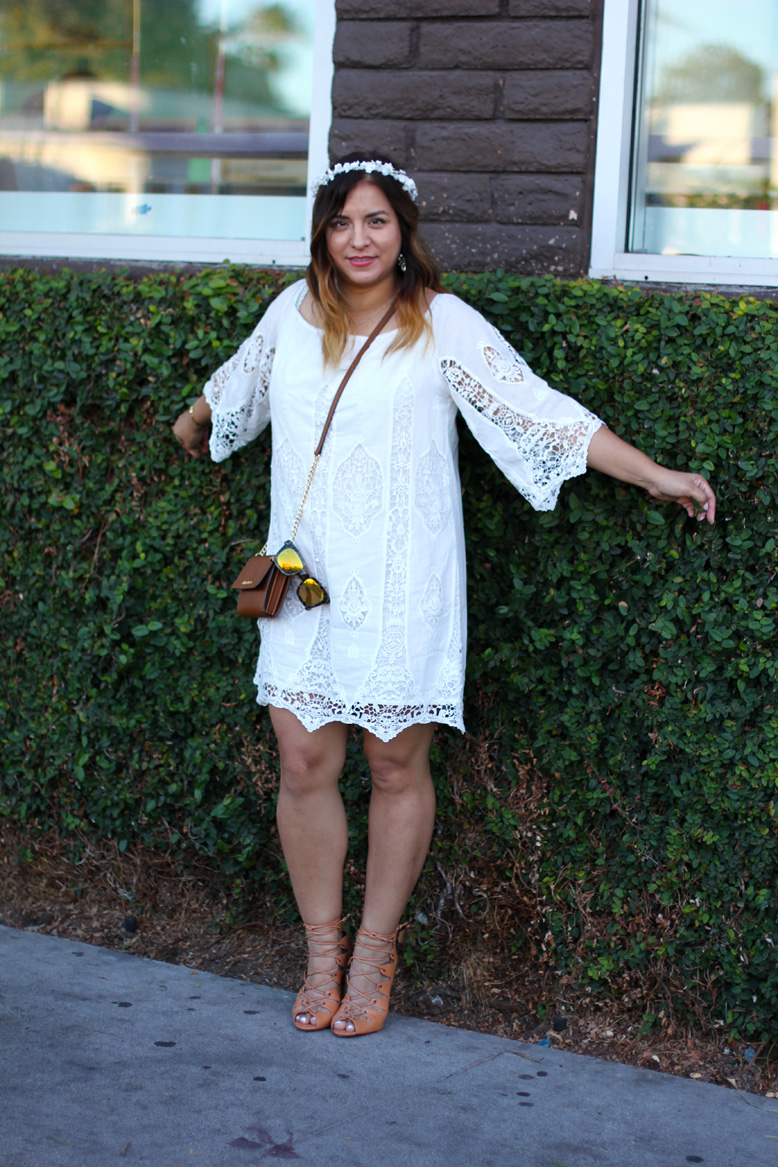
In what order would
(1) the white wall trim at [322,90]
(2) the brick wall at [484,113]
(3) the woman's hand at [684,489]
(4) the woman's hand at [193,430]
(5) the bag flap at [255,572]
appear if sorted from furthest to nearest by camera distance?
(1) the white wall trim at [322,90]
(2) the brick wall at [484,113]
(4) the woman's hand at [193,430]
(5) the bag flap at [255,572]
(3) the woman's hand at [684,489]

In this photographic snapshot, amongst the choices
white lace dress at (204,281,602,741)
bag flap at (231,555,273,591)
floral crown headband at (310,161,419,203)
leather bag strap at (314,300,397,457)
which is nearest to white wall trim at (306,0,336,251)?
floral crown headband at (310,161,419,203)

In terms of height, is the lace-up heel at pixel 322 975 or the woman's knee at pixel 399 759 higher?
the woman's knee at pixel 399 759

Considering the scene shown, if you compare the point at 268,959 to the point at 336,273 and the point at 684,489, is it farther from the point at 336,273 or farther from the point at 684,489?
the point at 336,273

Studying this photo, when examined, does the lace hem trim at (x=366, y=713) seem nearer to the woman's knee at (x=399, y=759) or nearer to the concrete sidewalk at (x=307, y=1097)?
the woman's knee at (x=399, y=759)

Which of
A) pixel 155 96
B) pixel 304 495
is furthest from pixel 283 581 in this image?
pixel 155 96

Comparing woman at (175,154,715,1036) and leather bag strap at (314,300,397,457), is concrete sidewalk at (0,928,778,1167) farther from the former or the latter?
leather bag strap at (314,300,397,457)

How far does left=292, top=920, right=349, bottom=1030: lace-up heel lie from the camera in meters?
3.07

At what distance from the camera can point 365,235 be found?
282 cm

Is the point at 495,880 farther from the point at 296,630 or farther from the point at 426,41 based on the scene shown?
the point at 426,41

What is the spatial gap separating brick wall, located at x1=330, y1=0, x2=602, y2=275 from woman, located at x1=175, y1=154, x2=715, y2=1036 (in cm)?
73

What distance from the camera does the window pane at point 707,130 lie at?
362 cm

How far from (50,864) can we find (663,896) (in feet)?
6.79

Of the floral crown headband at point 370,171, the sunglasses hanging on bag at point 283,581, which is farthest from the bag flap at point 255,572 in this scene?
the floral crown headband at point 370,171

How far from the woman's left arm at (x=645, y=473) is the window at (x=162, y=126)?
1.63m
